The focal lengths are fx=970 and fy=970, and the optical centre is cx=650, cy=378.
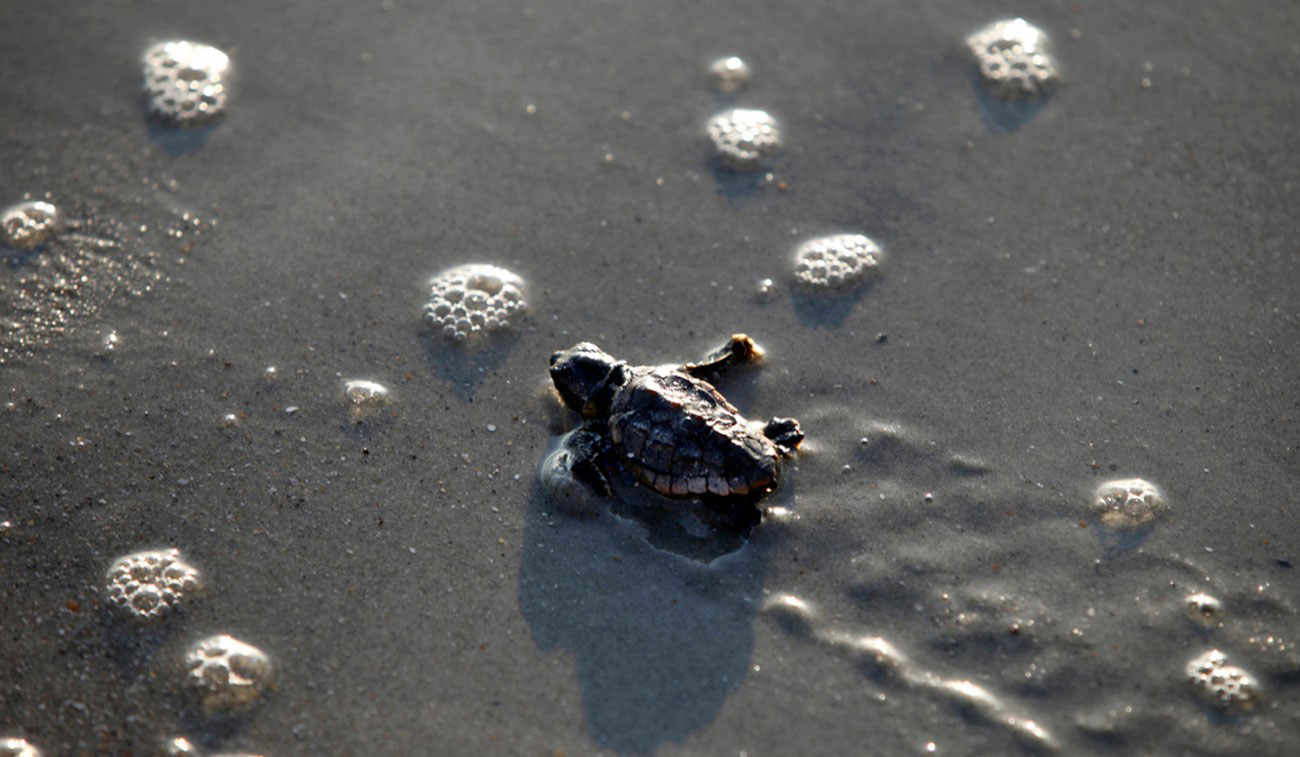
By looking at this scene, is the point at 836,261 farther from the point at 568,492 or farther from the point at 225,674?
the point at 225,674

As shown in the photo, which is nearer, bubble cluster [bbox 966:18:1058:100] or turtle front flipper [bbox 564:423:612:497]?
turtle front flipper [bbox 564:423:612:497]

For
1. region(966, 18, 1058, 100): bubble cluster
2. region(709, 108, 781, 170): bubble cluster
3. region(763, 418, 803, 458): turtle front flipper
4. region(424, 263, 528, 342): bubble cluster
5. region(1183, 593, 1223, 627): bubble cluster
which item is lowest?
region(1183, 593, 1223, 627): bubble cluster

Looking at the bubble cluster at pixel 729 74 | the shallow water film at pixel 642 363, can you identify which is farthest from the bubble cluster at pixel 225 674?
the bubble cluster at pixel 729 74

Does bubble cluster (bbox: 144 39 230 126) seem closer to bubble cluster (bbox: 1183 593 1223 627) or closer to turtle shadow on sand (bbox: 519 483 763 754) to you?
turtle shadow on sand (bbox: 519 483 763 754)

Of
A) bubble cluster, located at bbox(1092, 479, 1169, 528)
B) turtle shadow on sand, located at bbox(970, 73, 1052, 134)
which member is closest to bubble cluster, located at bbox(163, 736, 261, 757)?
bubble cluster, located at bbox(1092, 479, 1169, 528)

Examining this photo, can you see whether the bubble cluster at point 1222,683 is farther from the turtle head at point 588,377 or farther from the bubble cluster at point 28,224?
the bubble cluster at point 28,224

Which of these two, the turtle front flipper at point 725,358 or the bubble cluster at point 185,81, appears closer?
the turtle front flipper at point 725,358

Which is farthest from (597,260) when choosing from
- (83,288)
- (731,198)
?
(83,288)
